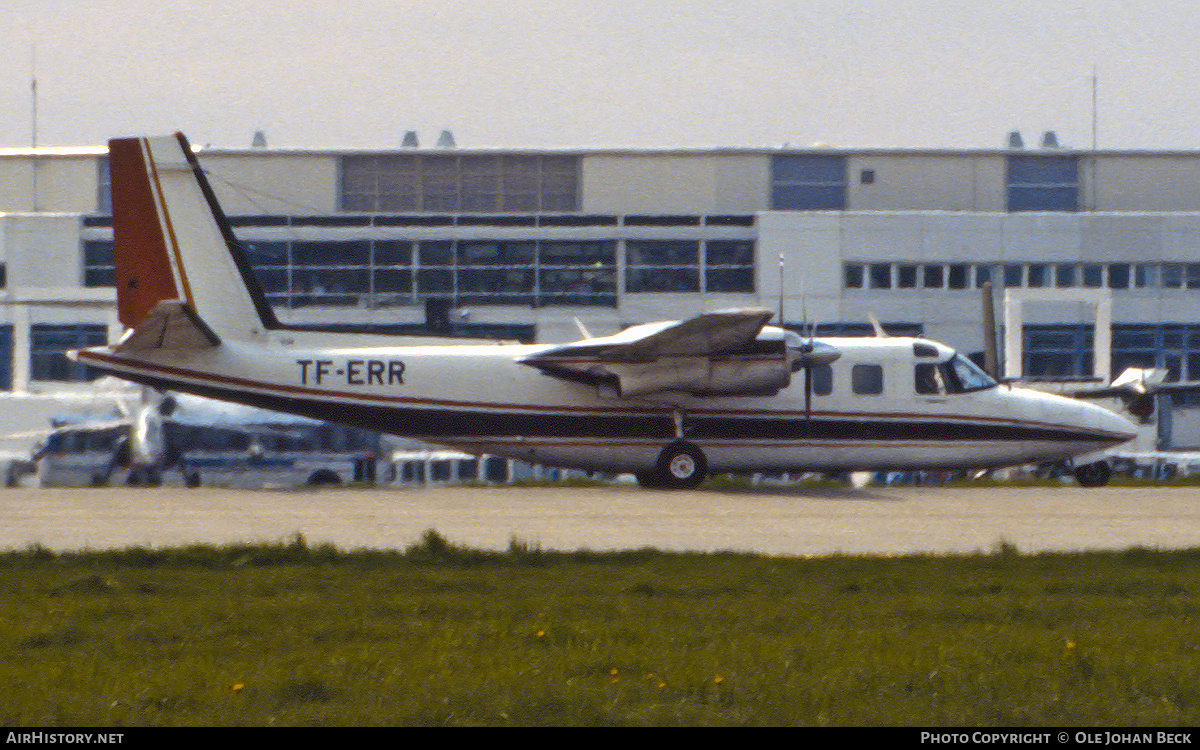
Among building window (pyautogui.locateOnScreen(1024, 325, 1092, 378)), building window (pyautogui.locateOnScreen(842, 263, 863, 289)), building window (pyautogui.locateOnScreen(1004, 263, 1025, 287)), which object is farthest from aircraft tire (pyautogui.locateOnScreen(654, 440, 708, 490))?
building window (pyautogui.locateOnScreen(1004, 263, 1025, 287))

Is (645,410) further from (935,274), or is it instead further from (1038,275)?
(1038,275)

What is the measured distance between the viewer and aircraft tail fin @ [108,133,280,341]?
851 inches

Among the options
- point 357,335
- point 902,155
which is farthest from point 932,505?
point 902,155

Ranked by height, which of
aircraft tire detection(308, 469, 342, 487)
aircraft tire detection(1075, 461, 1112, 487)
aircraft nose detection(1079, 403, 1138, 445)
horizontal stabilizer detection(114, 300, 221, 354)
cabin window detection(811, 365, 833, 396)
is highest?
horizontal stabilizer detection(114, 300, 221, 354)

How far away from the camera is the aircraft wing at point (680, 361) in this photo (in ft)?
72.7

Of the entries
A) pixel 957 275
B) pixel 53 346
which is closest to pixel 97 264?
pixel 53 346

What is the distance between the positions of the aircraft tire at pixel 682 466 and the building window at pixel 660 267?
31.4 metres

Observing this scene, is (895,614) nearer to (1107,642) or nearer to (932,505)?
(1107,642)

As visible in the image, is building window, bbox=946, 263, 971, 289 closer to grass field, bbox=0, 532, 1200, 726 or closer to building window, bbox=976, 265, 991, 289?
building window, bbox=976, 265, 991, 289

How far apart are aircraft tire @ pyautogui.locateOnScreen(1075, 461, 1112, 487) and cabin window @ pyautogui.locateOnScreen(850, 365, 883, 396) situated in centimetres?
424

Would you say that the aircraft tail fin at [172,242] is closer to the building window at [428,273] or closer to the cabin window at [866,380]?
the cabin window at [866,380]

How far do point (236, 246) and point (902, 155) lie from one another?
4468 centimetres

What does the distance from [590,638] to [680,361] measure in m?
13.3

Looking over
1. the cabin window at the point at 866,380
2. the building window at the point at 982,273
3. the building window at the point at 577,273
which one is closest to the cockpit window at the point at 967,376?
the cabin window at the point at 866,380
